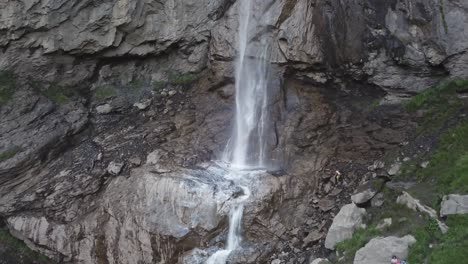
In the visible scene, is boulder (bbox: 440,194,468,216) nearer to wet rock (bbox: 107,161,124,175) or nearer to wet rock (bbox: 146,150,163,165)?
wet rock (bbox: 146,150,163,165)

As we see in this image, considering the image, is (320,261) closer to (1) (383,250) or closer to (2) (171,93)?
(1) (383,250)

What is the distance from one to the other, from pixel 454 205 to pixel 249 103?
31.7 feet

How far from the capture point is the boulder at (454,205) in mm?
12422

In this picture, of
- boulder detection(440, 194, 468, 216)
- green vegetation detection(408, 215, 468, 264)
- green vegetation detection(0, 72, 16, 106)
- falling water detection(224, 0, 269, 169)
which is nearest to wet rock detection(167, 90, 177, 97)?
falling water detection(224, 0, 269, 169)

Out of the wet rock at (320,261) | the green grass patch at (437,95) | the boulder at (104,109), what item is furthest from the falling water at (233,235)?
the boulder at (104,109)

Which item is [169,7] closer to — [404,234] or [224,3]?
[224,3]

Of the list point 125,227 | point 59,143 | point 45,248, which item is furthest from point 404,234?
point 59,143

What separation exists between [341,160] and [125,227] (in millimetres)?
8024

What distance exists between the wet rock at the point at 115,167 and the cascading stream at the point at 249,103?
3.97 m

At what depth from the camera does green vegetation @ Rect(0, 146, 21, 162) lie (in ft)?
60.5

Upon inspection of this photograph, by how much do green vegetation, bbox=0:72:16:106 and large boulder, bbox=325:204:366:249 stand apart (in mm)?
13396

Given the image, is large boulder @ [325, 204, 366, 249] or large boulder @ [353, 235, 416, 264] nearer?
large boulder @ [353, 235, 416, 264]

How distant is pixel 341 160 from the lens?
18141 millimetres

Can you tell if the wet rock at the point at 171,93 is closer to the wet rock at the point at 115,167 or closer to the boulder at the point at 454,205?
the wet rock at the point at 115,167
